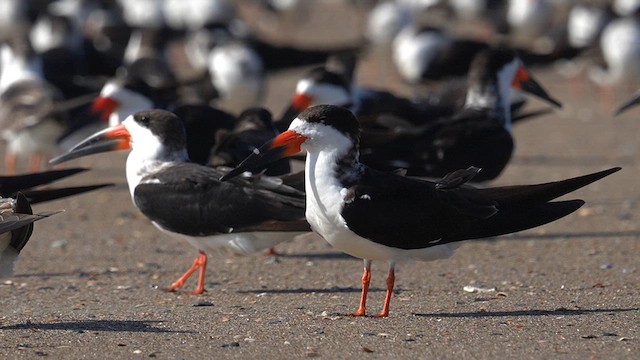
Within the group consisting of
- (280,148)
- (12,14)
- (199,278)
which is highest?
(280,148)

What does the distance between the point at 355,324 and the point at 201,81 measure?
7.42m

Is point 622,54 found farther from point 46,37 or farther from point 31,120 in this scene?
point 31,120

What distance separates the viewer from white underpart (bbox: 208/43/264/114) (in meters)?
12.8

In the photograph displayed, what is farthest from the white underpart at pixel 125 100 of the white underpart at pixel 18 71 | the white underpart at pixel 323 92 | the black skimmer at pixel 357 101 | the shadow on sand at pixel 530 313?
the shadow on sand at pixel 530 313

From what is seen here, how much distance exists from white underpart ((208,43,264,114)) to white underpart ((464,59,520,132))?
3.86 metres

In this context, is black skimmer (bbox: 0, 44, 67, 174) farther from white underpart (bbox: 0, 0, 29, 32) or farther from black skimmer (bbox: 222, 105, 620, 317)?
white underpart (bbox: 0, 0, 29, 32)

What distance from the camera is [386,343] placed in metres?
5.24

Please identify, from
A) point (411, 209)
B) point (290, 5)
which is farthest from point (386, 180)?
point (290, 5)

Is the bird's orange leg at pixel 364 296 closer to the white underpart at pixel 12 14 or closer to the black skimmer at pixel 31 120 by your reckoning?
the black skimmer at pixel 31 120

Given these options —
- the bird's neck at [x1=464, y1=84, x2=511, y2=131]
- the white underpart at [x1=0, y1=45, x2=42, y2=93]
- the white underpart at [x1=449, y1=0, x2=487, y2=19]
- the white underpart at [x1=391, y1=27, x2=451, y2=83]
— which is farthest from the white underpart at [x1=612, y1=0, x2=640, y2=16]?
the bird's neck at [x1=464, y1=84, x2=511, y2=131]

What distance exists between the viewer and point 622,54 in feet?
51.6

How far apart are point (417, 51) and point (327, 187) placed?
10.7 meters

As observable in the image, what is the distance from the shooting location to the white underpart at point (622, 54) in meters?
15.7

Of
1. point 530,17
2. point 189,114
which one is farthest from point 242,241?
point 530,17
